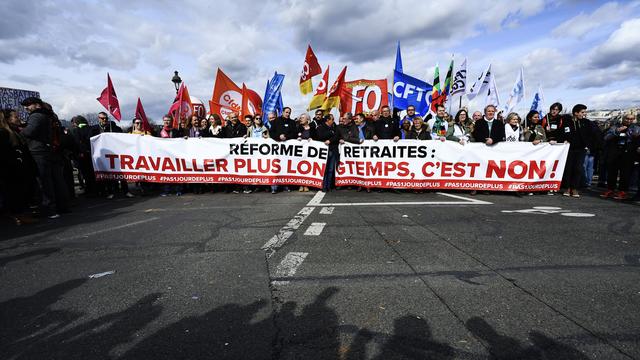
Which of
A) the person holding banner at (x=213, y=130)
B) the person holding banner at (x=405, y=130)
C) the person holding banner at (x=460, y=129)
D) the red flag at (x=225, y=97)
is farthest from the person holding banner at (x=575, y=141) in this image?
the red flag at (x=225, y=97)

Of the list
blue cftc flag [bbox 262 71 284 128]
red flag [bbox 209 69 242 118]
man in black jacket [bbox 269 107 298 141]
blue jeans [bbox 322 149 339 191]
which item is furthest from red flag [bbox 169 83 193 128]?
blue jeans [bbox 322 149 339 191]

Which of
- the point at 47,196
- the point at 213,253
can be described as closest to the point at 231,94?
the point at 47,196

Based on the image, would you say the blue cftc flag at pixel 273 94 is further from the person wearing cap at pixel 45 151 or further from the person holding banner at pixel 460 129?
the person wearing cap at pixel 45 151

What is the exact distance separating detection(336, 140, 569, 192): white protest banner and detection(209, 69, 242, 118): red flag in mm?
5773

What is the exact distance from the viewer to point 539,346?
2.02 m

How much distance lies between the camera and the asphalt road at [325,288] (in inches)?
81.7

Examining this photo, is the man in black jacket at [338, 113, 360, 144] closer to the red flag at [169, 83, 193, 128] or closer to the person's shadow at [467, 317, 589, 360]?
the red flag at [169, 83, 193, 128]

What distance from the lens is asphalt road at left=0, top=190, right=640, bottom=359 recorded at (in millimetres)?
2074

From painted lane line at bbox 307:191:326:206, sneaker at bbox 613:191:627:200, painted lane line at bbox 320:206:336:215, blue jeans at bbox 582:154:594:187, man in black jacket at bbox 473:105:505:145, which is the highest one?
man in black jacket at bbox 473:105:505:145

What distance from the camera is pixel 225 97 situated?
12.2 meters

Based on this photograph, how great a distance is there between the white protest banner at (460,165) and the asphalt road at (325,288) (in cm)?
278

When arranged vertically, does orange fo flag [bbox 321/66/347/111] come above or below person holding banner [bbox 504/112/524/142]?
above

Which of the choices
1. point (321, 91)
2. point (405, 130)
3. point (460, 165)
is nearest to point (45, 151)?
point (321, 91)

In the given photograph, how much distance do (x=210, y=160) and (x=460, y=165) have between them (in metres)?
6.37
